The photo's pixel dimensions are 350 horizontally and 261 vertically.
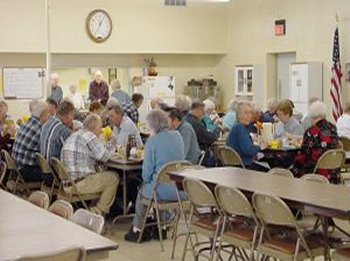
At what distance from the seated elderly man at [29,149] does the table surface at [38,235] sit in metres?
3.43

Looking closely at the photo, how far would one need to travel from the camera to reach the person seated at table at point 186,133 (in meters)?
7.26

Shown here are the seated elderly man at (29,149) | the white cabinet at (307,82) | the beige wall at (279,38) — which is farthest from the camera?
the white cabinet at (307,82)

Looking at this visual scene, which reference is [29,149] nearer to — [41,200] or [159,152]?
[159,152]

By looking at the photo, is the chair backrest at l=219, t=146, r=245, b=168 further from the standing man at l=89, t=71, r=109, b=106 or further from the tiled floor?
the standing man at l=89, t=71, r=109, b=106

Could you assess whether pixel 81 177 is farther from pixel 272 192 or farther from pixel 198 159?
pixel 272 192

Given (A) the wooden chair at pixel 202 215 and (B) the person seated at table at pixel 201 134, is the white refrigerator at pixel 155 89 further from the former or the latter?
(A) the wooden chair at pixel 202 215

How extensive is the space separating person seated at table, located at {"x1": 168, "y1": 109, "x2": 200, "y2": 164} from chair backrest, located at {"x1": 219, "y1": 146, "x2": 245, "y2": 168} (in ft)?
1.00

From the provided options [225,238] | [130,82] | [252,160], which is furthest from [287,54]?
[225,238]

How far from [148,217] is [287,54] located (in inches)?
304

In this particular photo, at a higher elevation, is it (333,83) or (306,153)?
(333,83)

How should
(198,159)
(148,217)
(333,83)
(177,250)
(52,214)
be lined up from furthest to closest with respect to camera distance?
(333,83) < (198,159) < (148,217) < (177,250) < (52,214)

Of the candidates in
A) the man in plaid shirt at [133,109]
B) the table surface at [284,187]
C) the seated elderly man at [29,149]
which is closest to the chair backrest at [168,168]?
the table surface at [284,187]

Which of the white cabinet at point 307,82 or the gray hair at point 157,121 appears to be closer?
the gray hair at point 157,121

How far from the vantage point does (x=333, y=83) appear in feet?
39.1
